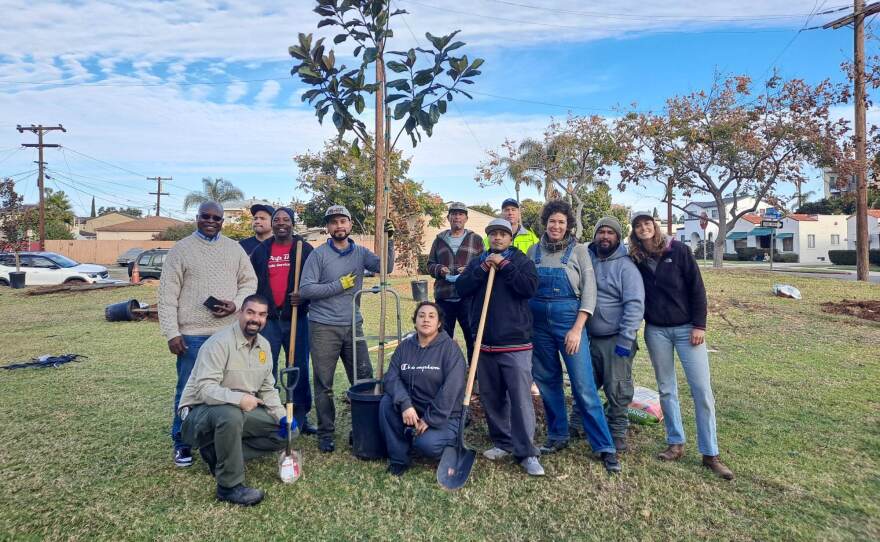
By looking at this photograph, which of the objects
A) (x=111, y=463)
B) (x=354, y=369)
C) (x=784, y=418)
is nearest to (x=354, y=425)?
(x=354, y=369)

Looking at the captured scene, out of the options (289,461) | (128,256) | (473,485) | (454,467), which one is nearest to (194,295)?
(289,461)

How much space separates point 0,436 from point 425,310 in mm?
3724

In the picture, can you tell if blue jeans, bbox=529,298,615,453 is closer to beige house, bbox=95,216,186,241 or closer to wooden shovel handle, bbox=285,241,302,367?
wooden shovel handle, bbox=285,241,302,367

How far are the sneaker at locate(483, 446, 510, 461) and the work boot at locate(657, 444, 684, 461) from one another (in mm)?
1099

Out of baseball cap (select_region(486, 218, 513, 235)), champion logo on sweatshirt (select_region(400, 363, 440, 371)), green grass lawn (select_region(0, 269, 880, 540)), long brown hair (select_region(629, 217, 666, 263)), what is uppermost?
baseball cap (select_region(486, 218, 513, 235))

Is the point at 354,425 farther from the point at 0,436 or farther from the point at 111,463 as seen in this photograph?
the point at 0,436

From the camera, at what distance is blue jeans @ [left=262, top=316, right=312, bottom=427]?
181 inches

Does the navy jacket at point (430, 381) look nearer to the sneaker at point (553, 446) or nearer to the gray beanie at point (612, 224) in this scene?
the sneaker at point (553, 446)

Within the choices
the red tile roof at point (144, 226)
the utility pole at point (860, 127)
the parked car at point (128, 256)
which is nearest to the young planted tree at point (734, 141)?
the utility pole at point (860, 127)

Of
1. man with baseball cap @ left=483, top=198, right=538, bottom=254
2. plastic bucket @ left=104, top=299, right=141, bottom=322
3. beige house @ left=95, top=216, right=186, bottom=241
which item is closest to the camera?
man with baseball cap @ left=483, top=198, right=538, bottom=254

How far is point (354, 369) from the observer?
4.39 m

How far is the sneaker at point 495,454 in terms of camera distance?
13.4 ft

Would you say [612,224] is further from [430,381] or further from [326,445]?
[326,445]

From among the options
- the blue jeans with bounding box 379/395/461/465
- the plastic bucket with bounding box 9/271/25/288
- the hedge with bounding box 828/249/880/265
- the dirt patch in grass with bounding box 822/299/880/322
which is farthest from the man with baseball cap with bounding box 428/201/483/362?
the hedge with bounding box 828/249/880/265
